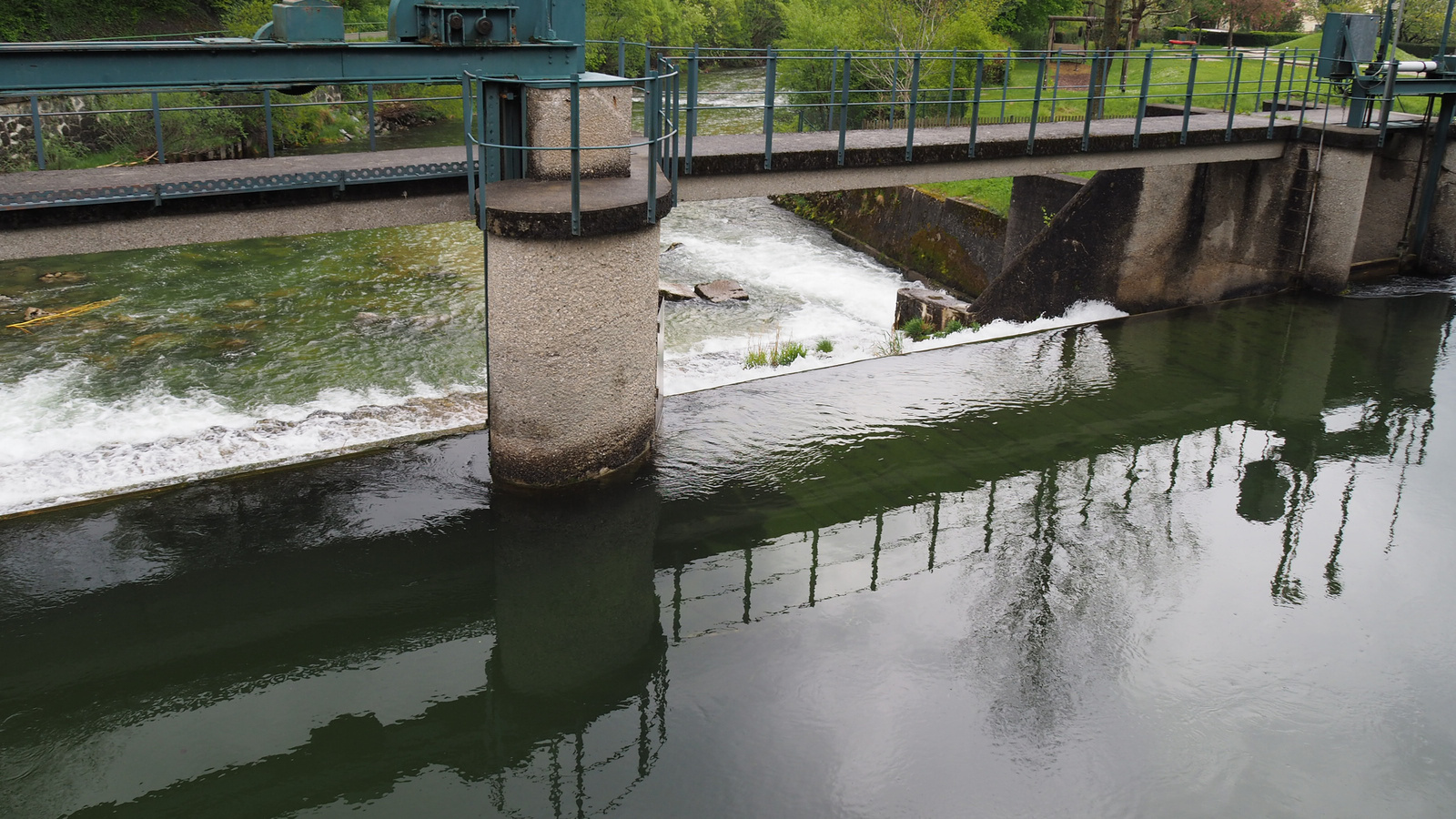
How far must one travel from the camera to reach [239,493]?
31.1ft

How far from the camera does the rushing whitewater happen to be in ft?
35.3

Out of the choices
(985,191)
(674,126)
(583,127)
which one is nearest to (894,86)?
(985,191)

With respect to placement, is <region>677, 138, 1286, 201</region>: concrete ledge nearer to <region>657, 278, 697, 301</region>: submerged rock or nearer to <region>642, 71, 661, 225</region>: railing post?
<region>642, 71, 661, 225</region>: railing post

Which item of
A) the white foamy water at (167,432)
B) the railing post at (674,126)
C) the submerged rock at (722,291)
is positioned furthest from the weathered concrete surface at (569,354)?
the submerged rock at (722,291)

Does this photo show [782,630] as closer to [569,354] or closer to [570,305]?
[569,354]

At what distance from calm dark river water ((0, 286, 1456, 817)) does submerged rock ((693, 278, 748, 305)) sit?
5.54 meters

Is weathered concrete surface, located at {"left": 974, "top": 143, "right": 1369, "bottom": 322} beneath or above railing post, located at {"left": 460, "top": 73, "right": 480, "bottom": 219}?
beneath

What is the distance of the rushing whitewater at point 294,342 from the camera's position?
35.3ft

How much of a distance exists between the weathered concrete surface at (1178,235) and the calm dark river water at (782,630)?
3.84 metres

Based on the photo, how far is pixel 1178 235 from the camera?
49.8 feet

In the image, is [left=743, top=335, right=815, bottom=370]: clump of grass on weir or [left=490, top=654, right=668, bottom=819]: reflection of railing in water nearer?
[left=490, top=654, right=668, bottom=819]: reflection of railing in water

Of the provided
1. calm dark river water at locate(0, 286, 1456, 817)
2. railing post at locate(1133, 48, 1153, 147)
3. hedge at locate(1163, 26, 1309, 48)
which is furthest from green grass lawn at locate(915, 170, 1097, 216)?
hedge at locate(1163, 26, 1309, 48)

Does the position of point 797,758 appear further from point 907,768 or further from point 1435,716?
point 1435,716

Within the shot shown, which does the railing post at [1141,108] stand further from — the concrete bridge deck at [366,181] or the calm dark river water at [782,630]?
the calm dark river water at [782,630]
